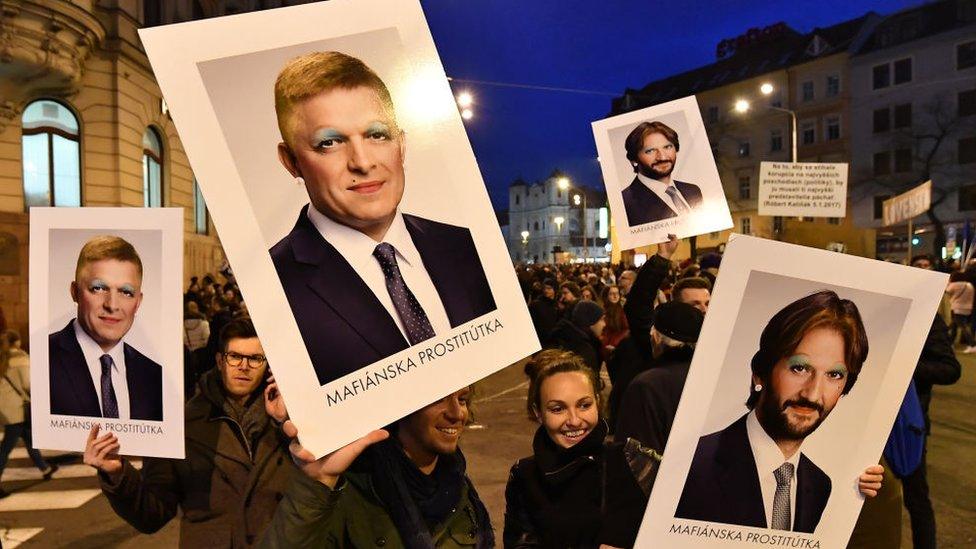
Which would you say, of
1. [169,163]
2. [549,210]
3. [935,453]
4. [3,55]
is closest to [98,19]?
[3,55]

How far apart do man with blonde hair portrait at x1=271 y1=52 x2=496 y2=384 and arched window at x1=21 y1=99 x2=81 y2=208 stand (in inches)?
596

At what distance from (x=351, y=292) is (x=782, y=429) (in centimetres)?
127

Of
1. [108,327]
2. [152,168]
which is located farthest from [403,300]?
[152,168]

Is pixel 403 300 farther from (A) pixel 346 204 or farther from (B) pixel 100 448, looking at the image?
(B) pixel 100 448

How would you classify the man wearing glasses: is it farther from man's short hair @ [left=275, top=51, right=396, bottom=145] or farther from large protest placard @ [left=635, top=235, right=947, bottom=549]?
large protest placard @ [left=635, top=235, right=947, bottom=549]

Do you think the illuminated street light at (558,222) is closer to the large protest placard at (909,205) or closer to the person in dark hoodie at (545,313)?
the large protest placard at (909,205)

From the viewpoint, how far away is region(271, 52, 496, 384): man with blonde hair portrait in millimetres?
1669

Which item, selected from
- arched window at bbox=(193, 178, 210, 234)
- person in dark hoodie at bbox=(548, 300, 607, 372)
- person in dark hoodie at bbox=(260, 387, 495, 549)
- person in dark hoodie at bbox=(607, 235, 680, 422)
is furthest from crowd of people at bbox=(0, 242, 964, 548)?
arched window at bbox=(193, 178, 210, 234)

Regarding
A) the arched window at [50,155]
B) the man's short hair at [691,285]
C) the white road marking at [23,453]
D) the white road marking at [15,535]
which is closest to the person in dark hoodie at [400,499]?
the man's short hair at [691,285]

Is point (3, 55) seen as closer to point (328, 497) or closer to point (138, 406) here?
point (138, 406)

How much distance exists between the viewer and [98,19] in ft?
49.2

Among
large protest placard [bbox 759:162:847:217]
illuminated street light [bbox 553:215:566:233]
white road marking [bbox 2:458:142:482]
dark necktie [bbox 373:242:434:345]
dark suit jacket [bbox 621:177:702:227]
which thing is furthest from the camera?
illuminated street light [bbox 553:215:566:233]

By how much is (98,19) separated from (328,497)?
1656 cm

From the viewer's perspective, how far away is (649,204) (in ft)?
13.4
